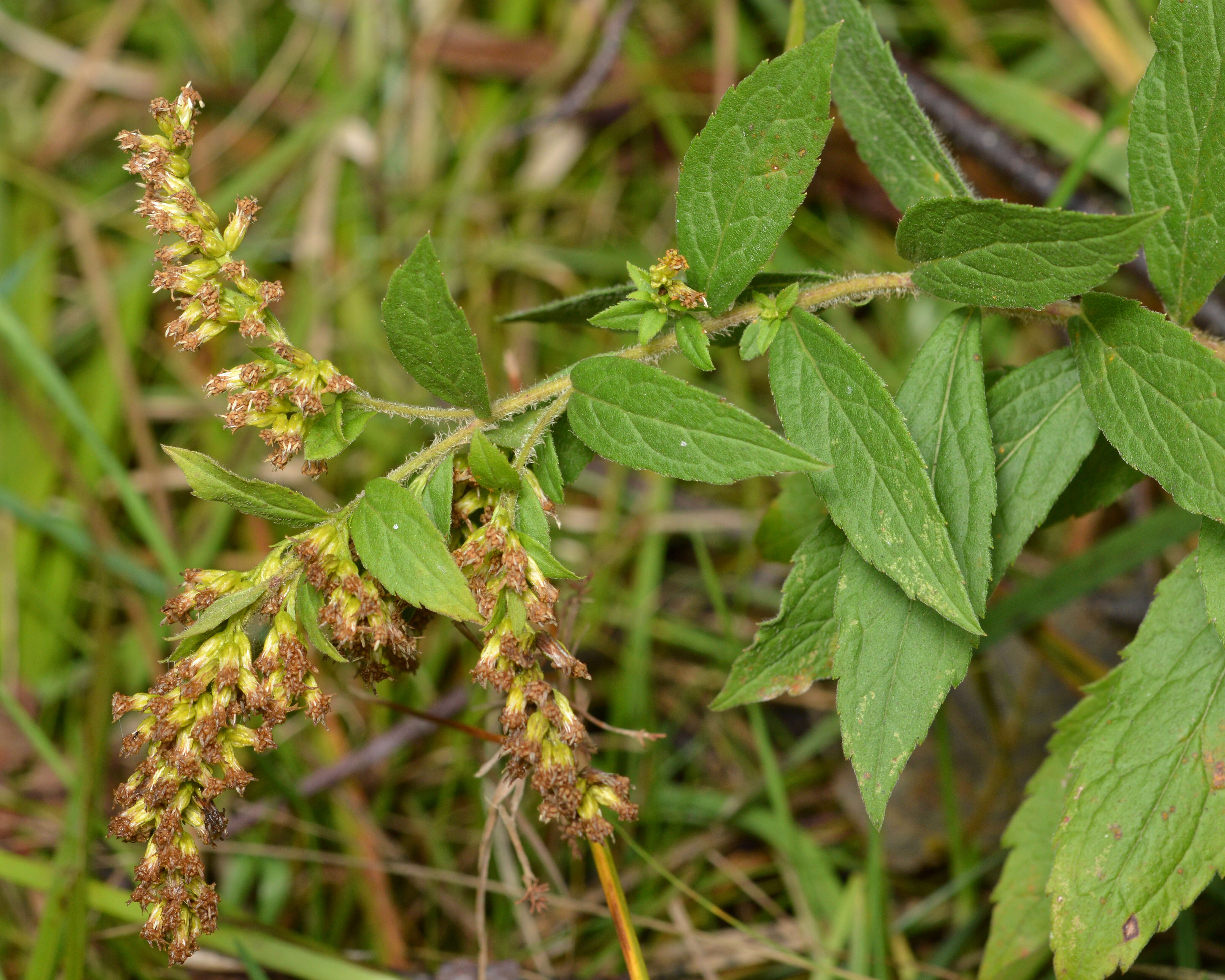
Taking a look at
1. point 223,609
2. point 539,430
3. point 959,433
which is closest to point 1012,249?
point 959,433

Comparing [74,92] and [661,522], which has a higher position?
[74,92]

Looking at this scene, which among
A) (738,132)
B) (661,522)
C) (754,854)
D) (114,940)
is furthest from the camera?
(661,522)

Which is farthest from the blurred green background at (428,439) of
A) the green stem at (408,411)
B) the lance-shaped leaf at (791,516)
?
the green stem at (408,411)

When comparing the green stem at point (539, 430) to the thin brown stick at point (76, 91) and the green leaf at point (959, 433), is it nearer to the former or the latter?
the green leaf at point (959, 433)

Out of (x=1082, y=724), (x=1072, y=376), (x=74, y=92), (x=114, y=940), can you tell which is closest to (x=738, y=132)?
(x=1072, y=376)

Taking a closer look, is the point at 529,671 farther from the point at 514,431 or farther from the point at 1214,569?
the point at 1214,569

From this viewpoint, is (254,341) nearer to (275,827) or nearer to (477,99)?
(275,827)
